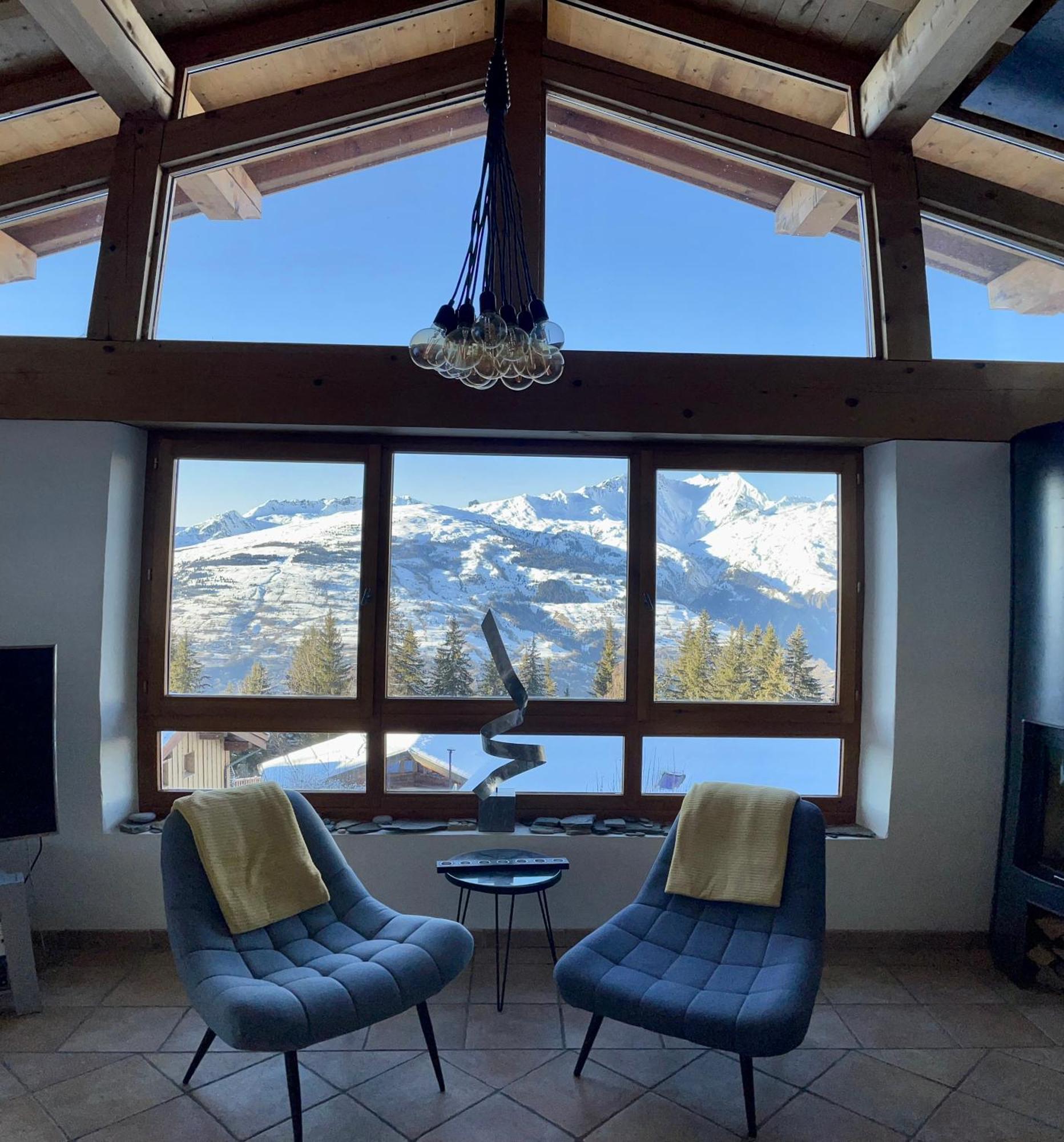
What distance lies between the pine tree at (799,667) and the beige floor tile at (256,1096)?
2517mm

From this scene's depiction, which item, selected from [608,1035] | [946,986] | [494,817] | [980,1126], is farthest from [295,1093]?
[946,986]

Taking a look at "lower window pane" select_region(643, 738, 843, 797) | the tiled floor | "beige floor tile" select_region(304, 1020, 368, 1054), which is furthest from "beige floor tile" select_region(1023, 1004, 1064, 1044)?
"beige floor tile" select_region(304, 1020, 368, 1054)

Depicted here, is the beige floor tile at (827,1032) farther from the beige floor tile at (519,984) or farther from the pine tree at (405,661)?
the pine tree at (405,661)

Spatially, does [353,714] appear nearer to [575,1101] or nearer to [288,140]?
[575,1101]

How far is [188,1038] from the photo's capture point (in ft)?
9.63

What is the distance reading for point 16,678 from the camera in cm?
327

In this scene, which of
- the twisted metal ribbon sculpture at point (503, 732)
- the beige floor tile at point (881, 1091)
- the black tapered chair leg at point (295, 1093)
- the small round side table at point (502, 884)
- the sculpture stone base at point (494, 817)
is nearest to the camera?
the black tapered chair leg at point (295, 1093)

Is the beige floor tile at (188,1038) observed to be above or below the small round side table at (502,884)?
below

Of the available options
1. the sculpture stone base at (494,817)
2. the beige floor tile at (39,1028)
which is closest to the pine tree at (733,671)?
the sculpture stone base at (494,817)

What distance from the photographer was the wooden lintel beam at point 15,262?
369 centimetres

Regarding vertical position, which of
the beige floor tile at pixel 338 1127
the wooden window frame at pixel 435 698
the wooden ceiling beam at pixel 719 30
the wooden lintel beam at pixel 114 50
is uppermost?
the wooden ceiling beam at pixel 719 30

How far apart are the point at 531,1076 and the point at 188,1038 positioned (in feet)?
3.95

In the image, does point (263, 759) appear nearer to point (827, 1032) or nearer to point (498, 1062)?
point (498, 1062)

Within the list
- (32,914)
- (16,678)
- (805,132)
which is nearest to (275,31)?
(805,132)
